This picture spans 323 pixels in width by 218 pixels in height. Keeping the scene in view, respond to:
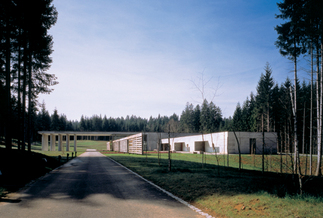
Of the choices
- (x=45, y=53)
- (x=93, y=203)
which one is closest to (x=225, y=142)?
(x=45, y=53)

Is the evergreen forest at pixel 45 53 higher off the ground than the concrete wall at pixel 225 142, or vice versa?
the evergreen forest at pixel 45 53

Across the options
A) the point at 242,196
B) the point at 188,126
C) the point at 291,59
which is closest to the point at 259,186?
the point at 242,196

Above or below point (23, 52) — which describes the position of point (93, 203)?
below

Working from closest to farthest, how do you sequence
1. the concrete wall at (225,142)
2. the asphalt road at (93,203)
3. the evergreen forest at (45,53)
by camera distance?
1. the asphalt road at (93,203)
2. the evergreen forest at (45,53)
3. the concrete wall at (225,142)

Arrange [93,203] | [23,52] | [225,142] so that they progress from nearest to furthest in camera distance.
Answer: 1. [93,203]
2. [23,52]
3. [225,142]

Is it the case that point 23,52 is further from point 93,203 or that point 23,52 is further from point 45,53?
point 93,203

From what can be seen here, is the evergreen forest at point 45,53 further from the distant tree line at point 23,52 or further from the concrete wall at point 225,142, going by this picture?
the concrete wall at point 225,142

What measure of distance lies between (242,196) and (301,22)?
45.7ft

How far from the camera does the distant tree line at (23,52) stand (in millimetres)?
16133

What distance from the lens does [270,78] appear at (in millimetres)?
50906

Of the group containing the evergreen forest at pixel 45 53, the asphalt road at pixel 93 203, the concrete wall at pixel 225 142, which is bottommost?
the concrete wall at pixel 225 142

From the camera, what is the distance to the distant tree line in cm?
1613

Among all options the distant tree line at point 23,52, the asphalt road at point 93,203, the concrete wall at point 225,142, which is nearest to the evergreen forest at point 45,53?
the distant tree line at point 23,52

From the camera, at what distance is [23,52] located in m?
19.1
